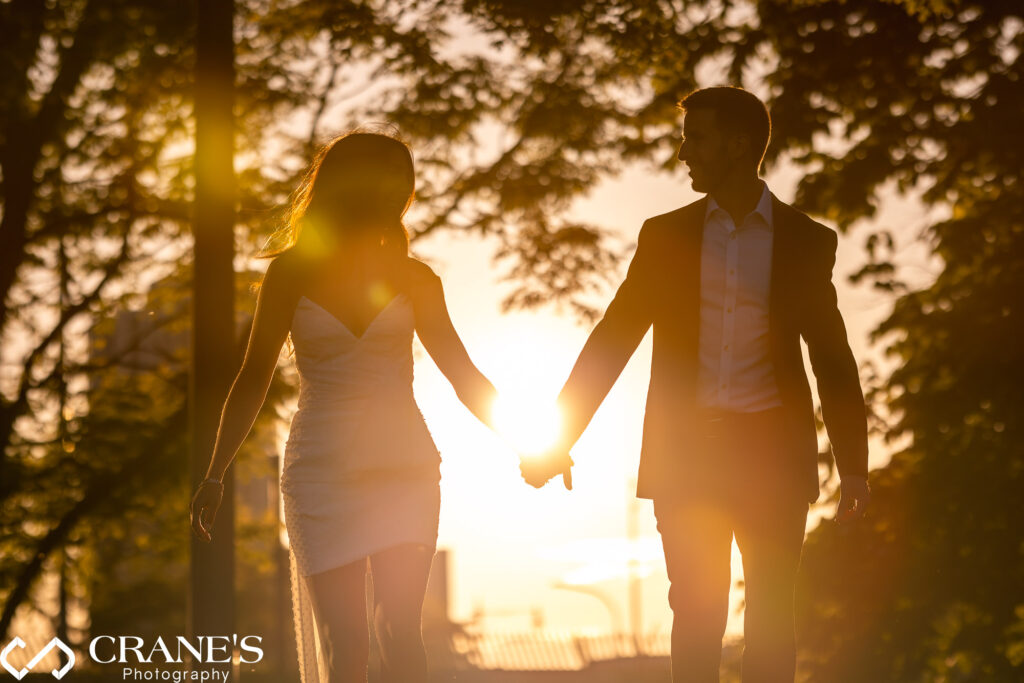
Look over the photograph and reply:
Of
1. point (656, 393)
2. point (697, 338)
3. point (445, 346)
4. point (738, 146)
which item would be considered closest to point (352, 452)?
point (445, 346)

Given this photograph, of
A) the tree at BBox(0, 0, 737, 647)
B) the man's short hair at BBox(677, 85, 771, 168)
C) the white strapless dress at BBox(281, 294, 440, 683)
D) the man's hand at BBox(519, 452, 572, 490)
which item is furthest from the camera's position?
the tree at BBox(0, 0, 737, 647)

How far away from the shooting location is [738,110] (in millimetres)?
5469

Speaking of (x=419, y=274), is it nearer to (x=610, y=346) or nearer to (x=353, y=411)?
(x=353, y=411)

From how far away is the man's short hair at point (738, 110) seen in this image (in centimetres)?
546

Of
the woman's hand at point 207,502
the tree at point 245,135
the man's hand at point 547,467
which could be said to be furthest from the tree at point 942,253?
the woman's hand at point 207,502

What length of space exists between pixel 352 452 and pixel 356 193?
0.85 m

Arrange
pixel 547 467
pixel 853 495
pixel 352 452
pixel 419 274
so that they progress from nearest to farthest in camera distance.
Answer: pixel 352 452 < pixel 419 274 < pixel 853 495 < pixel 547 467

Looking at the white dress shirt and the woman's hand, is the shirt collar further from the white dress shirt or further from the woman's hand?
the woman's hand

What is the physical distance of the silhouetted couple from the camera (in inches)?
201

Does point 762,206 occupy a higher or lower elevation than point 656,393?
higher

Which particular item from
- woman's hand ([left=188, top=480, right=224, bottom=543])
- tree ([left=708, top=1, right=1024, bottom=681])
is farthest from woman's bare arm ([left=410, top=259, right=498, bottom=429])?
tree ([left=708, top=1, right=1024, bottom=681])

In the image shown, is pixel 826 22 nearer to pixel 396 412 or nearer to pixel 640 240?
pixel 640 240

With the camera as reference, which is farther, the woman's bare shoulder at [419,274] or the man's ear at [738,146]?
the man's ear at [738,146]

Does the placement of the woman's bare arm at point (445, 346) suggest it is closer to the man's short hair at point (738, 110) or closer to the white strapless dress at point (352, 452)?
the white strapless dress at point (352, 452)
